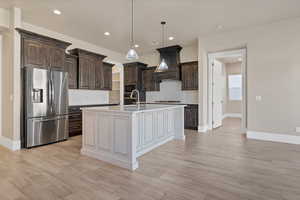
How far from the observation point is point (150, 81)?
7020mm

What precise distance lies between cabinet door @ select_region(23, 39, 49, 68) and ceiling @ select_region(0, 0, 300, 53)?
0.75 meters

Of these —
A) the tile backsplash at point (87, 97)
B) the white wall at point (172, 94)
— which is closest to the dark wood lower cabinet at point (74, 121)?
the tile backsplash at point (87, 97)

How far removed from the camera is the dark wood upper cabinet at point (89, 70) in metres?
5.09

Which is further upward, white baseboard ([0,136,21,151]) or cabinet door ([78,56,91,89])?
cabinet door ([78,56,91,89])

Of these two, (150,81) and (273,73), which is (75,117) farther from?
(273,73)

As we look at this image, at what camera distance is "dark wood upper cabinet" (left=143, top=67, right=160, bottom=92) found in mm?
6926

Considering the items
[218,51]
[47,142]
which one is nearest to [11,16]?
[47,142]

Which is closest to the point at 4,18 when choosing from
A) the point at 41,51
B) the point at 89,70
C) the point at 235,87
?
the point at 41,51

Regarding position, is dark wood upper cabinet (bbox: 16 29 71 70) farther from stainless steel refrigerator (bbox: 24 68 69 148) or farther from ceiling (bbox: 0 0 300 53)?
ceiling (bbox: 0 0 300 53)

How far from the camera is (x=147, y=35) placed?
520 cm

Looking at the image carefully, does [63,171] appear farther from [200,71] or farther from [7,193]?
[200,71]

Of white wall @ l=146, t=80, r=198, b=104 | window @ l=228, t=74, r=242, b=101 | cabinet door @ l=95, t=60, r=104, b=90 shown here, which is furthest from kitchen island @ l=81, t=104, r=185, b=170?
window @ l=228, t=74, r=242, b=101

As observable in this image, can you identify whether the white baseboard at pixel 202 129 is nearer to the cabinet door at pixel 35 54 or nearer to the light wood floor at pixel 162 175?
the light wood floor at pixel 162 175

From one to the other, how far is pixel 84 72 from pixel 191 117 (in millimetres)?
4094
